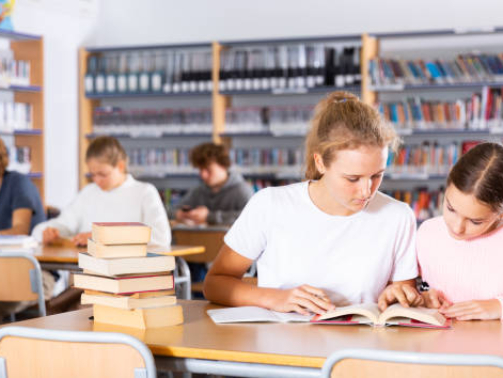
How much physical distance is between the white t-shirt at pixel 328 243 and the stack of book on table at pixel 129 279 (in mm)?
435

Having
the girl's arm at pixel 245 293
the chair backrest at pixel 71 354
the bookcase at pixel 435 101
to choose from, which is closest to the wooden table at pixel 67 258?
the girl's arm at pixel 245 293

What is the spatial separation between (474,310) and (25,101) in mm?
5984

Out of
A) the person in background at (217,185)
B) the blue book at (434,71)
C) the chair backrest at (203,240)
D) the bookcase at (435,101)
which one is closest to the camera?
the chair backrest at (203,240)

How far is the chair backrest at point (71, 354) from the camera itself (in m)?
1.60

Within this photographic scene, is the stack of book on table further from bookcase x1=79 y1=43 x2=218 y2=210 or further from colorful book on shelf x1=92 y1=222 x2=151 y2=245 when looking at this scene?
bookcase x1=79 y1=43 x2=218 y2=210

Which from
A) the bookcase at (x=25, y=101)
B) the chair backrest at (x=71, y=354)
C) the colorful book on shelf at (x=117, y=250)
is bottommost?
the chair backrest at (x=71, y=354)

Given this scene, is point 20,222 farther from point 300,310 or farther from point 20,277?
point 300,310

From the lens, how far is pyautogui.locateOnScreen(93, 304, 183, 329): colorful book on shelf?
188 centimetres

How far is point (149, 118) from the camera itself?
7512 millimetres

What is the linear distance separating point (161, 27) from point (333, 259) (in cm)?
592

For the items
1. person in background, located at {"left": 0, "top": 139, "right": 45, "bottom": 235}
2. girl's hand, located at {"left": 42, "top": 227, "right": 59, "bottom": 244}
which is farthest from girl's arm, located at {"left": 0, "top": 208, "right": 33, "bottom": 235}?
girl's hand, located at {"left": 42, "top": 227, "right": 59, "bottom": 244}

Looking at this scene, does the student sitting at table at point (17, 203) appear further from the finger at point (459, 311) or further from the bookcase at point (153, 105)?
the finger at point (459, 311)

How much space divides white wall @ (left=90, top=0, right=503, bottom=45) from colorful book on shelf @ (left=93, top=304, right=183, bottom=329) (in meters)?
5.49

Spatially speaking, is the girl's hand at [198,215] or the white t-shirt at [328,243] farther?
Result: the girl's hand at [198,215]
